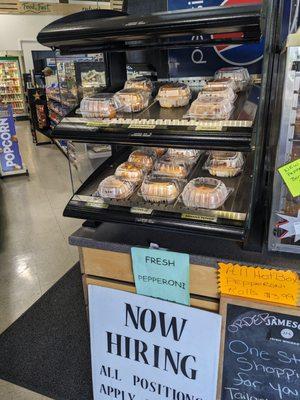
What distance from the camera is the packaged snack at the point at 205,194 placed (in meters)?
1.23

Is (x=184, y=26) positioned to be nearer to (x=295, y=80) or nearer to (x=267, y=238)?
(x=295, y=80)

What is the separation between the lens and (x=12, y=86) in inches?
526

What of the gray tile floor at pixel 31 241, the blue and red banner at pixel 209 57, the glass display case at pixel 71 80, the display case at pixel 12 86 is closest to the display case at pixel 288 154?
the blue and red banner at pixel 209 57

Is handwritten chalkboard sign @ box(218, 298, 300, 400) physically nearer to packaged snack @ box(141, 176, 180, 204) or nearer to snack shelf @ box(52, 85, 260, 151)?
packaged snack @ box(141, 176, 180, 204)

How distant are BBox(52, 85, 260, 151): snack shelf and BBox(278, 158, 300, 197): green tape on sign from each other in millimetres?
143

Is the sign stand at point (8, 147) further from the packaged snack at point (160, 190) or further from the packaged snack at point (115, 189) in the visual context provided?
the packaged snack at point (160, 190)

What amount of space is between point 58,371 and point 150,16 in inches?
73.7

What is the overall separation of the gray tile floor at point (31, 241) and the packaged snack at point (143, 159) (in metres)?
1.37

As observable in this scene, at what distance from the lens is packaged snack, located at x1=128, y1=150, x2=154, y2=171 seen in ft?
5.06

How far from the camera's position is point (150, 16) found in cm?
111

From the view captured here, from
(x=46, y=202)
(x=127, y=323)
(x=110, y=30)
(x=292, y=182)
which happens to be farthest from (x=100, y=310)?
(x=46, y=202)

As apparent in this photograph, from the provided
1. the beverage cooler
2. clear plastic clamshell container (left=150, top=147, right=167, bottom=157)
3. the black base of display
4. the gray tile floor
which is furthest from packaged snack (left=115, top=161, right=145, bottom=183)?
the gray tile floor

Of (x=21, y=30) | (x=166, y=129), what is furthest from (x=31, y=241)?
(x=21, y=30)

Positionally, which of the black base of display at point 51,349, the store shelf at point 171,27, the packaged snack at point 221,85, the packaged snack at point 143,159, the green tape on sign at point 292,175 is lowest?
the black base of display at point 51,349
